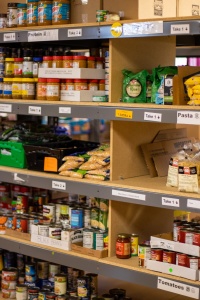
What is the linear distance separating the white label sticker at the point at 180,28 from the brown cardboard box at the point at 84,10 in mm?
837

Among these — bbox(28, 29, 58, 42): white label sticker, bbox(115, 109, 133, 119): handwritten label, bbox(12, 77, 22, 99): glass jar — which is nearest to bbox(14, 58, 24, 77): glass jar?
bbox(12, 77, 22, 99): glass jar

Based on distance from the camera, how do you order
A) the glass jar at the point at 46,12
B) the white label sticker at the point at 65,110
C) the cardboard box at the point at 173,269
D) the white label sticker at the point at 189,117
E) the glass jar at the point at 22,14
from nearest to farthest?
the white label sticker at the point at 189,117 → the cardboard box at the point at 173,269 → the white label sticker at the point at 65,110 → the glass jar at the point at 46,12 → the glass jar at the point at 22,14

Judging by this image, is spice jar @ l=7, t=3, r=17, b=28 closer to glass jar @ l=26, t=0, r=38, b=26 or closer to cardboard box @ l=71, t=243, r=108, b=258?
glass jar @ l=26, t=0, r=38, b=26

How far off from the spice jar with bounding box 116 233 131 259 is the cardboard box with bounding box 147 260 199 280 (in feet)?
0.82

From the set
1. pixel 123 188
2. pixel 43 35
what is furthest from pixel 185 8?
pixel 123 188

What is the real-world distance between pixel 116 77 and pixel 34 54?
814mm

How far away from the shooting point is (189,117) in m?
3.56

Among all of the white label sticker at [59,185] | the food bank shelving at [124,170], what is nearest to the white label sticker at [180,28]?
the food bank shelving at [124,170]

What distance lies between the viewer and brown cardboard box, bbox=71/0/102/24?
14.1ft

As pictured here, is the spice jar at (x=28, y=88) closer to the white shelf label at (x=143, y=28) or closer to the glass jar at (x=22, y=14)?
the glass jar at (x=22, y=14)

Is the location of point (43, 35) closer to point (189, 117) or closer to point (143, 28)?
point (143, 28)

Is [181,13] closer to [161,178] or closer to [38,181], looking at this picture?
[161,178]

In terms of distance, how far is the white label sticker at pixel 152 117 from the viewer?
3713 mm

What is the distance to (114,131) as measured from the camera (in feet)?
13.5
